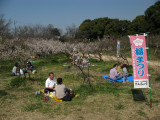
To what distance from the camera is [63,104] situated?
222 inches

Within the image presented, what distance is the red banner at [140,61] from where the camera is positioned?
5.05m

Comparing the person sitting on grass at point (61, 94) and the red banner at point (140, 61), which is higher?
the red banner at point (140, 61)

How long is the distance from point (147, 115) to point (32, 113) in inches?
130

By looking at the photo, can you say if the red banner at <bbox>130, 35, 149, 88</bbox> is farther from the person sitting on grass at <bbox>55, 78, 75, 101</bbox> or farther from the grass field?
the person sitting on grass at <bbox>55, 78, 75, 101</bbox>

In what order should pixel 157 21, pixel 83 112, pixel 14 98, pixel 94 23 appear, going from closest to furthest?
pixel 83 112 < pixel 14 98 < pixel 157 21 < pixel 94 23

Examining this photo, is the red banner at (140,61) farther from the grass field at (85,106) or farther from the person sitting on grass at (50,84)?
the person sitting on grass at (50,84)

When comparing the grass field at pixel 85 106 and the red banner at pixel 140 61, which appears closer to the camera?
the grass field at pixel 85 106

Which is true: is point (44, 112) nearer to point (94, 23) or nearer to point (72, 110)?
point (72, 110)

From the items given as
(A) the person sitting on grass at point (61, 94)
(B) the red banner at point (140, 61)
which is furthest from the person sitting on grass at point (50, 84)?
(B) the red banner at point (140, 61)

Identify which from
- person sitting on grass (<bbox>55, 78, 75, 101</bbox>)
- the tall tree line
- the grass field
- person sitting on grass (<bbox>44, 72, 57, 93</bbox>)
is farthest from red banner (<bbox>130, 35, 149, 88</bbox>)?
the tall tree line

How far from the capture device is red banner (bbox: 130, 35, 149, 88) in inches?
199

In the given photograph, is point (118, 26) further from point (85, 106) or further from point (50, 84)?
point (85, 106)

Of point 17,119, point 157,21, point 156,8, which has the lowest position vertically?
point 17,119

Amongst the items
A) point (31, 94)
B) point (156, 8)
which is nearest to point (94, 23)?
point (156, 8)
